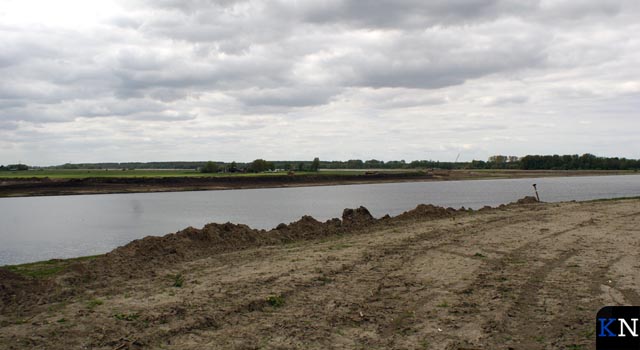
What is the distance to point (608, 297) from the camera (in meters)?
8.75

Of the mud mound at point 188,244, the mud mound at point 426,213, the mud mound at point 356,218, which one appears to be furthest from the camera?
the mud mound at point 426,213

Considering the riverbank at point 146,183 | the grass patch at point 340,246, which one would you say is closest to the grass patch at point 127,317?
the grass patch at point 340,246

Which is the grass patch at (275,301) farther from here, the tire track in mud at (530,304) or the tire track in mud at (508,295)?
the tire track in mud at (530,304)

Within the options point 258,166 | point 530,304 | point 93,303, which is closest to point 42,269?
point 93,303

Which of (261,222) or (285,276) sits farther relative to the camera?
(261,222)

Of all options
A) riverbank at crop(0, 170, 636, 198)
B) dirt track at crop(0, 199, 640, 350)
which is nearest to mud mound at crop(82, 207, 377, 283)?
dirt track at crop(0, 199, 640, 350)

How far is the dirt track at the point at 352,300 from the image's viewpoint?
6.94 meters

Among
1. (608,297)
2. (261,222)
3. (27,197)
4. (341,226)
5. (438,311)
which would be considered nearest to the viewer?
(438,311)

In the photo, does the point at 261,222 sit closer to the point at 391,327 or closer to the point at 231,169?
the point at 391,327

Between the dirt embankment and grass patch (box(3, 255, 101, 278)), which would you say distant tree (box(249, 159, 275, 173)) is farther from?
grass patch (box(3, 255, 101, 278))

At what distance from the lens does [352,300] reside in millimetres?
8750

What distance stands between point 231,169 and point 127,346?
382ft

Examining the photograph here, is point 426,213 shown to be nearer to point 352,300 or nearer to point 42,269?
point 352,300

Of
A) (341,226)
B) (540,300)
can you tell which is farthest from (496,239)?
(540,300)
